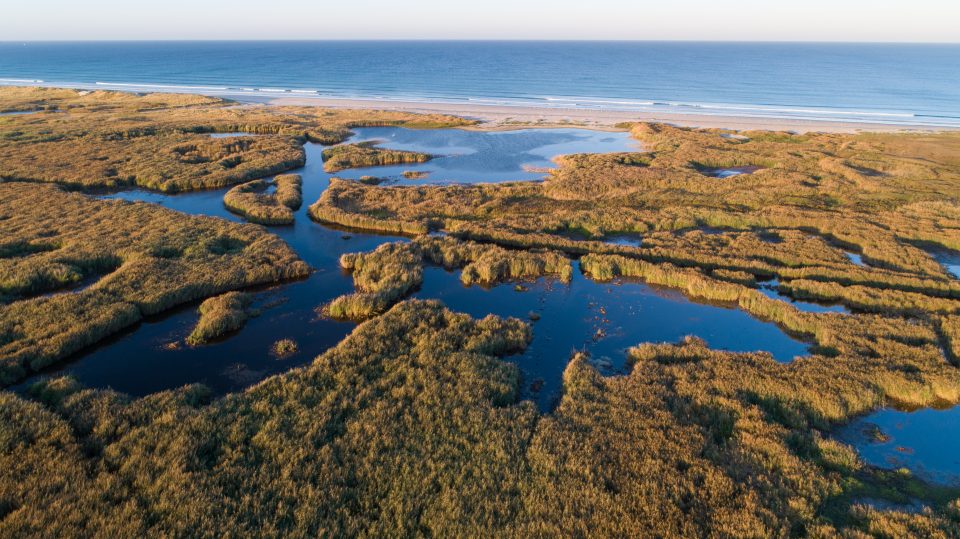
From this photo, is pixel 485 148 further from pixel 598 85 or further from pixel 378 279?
pixel 598 85

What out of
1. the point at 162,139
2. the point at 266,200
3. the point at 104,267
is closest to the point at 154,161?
the point at 162,139

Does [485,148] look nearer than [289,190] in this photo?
No

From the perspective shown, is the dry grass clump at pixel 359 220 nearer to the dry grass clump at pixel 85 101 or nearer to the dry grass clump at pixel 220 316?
the dry grass clump at pixel 220 316

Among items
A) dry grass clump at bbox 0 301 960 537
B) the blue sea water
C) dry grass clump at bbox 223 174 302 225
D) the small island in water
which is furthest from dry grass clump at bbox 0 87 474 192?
the blue sea water

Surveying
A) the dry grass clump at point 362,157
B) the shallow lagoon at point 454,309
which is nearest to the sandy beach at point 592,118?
the dry grass clump at point 362,157

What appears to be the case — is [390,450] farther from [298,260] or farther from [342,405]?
[298,260]

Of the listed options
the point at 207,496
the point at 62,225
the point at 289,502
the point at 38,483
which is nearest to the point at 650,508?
the point at 289,502

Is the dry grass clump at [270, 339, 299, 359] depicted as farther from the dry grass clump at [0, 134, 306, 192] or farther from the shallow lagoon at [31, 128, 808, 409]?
the dry grass clump at [0, 134, 306, 192]

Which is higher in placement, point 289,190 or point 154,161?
point 154,161

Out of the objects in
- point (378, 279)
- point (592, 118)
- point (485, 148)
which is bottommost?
point (378, 279)
